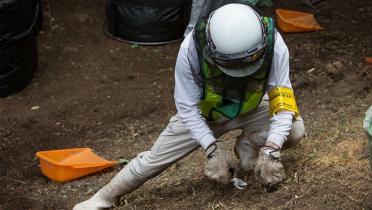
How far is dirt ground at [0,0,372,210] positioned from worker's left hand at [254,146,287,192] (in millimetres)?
171

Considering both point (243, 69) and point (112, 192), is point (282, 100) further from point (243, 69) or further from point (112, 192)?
point (112, 192)

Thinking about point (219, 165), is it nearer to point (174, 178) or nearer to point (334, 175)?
point (334, 175)

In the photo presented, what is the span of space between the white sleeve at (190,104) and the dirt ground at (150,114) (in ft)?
1.36

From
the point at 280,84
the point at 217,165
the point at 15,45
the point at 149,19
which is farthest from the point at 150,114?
the point at 280,84

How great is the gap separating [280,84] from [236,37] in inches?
15.7

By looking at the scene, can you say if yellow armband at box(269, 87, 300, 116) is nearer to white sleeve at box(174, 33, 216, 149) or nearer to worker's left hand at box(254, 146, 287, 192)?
worker's left hand at box(254, 146, 287, 192)

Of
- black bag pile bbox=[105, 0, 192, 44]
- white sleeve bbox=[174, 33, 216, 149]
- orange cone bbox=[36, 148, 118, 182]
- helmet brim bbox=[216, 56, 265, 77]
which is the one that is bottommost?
black bag pile bbox=[105, 0, 192, 44]

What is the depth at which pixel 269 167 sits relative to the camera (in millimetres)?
3242

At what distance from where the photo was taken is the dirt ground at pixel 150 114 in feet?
11.9

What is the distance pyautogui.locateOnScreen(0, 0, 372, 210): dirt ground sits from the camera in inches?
142

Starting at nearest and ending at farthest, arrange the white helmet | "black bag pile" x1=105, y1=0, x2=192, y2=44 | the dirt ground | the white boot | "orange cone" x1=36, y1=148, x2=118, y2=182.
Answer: the white helmet → the dirt ground → the white boot → "orange cone" x1=36, y1=148, x2=118, y2=182 → "black bag pile" x1=105, y1=0, x2=192, y2=44

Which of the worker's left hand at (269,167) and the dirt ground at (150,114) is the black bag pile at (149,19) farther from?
the worker's left hand at (269,167)

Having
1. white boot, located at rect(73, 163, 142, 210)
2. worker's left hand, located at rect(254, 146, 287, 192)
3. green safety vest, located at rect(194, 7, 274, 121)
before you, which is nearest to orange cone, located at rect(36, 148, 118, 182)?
white boot, located at rect(73, 163, 142, 210)

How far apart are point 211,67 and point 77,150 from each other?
1979 millimetres
